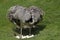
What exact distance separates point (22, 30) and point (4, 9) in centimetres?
330

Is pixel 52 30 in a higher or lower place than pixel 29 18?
lower

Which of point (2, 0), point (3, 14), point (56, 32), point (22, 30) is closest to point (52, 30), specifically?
point (56, 32)

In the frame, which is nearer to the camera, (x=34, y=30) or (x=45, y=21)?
(x=34, y=30)

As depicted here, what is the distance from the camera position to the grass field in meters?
10.5

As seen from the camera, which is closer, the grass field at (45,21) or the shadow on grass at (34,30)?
the grass field at (45,21)

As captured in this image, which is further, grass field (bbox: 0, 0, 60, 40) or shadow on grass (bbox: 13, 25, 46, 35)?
shadow on grass (bbox: 13, 25, 46, 35)

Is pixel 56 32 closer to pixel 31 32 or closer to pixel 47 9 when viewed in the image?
pixel 31 32

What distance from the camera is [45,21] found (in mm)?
12047

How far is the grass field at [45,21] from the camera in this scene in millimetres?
10455

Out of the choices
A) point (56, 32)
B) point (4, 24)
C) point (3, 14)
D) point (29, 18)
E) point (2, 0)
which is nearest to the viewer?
point (29, 18)

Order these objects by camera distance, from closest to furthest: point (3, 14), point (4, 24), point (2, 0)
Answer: point (4, 24) < point (3, 14) < point (2, 0)

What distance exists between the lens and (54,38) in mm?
10164

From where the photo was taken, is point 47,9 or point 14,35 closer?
point 14,35

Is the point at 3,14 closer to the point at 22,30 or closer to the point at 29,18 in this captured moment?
the point at 22,30
